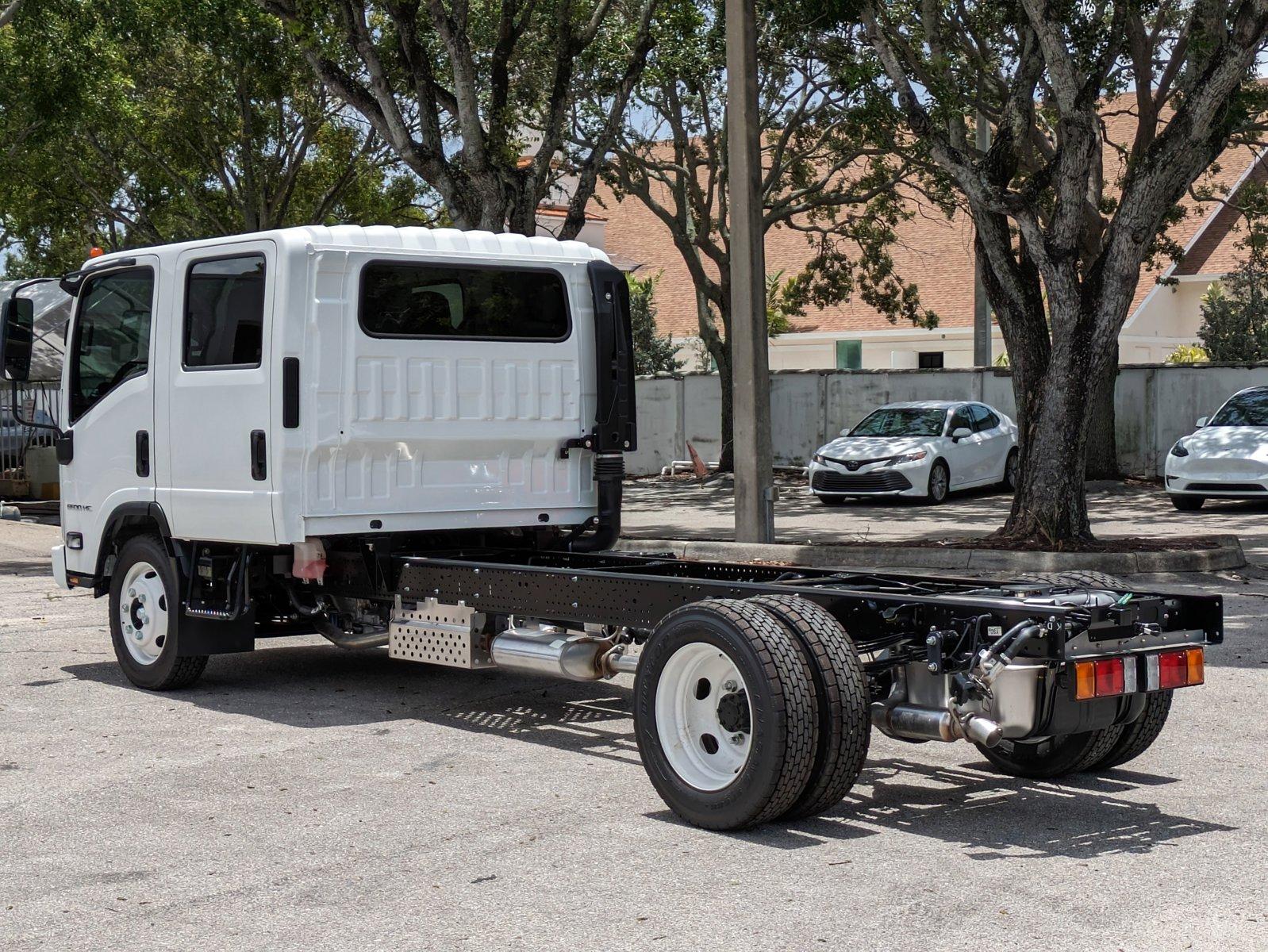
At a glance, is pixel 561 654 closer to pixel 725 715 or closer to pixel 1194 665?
pixel 725 715

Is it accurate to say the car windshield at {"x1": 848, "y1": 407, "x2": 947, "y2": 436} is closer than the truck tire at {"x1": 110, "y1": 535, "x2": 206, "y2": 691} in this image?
No

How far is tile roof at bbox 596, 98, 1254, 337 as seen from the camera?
39.2 metres

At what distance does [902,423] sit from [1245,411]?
554cm

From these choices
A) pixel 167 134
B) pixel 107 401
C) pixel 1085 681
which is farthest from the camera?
pixel 167 134

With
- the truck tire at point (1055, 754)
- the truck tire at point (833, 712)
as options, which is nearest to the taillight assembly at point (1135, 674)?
the truck tire at point (1055, 754)

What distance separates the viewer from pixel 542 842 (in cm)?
607

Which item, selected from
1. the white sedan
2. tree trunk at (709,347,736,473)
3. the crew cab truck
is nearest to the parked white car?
the white sedan

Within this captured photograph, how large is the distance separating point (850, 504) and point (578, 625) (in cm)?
1748

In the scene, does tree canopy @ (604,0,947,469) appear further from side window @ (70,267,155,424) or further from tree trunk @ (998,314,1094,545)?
side window @ (70,267,155,424)

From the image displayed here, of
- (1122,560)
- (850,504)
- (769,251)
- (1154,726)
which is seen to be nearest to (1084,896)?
(1154,726)

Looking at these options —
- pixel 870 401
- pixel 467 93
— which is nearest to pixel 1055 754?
pixel 467 93

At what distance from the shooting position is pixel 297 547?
8727mm

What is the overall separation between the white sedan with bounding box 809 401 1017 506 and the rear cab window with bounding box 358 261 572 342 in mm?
15543

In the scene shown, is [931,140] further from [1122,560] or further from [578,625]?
[578,625]
